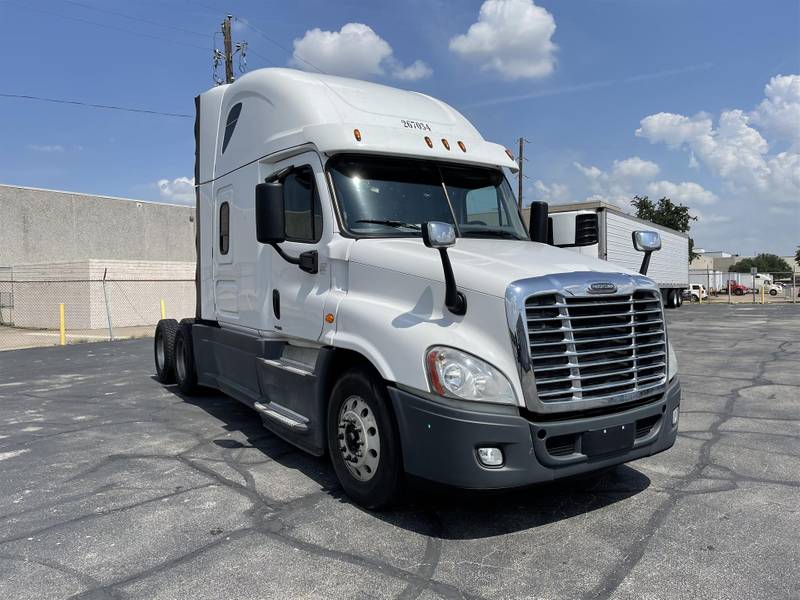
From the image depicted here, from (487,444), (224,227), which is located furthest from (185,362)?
(487,444)

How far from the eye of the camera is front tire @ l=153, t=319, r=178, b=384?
8.77 meters

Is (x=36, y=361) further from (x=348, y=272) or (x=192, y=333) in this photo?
(x=348, y=272)

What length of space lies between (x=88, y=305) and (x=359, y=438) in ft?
70.8

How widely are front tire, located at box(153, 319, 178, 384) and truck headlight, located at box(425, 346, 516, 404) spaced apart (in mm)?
6160

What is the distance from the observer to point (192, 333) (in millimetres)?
7848

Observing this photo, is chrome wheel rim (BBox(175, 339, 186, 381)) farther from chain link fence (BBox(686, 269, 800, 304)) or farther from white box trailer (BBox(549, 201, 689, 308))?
chain link fence (BBox(686, 269, 800, 304))

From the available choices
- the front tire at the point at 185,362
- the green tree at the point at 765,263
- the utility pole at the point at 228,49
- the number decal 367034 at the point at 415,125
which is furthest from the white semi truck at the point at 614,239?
Result: the green tree at the point at 765,263

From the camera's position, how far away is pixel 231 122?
647cm

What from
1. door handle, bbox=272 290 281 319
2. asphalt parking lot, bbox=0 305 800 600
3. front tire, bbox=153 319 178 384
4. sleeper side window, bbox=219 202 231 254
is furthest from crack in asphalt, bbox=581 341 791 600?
front tire, bbox=153 319 178 384

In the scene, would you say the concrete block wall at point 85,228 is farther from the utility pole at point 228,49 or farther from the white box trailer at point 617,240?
the white box trailer at point 617,240

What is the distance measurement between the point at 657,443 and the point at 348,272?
238 cm

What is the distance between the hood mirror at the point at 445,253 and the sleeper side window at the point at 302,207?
137 cm

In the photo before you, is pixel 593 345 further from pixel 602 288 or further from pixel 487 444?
pixel 487 444

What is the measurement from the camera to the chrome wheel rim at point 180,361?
27.0 ft
